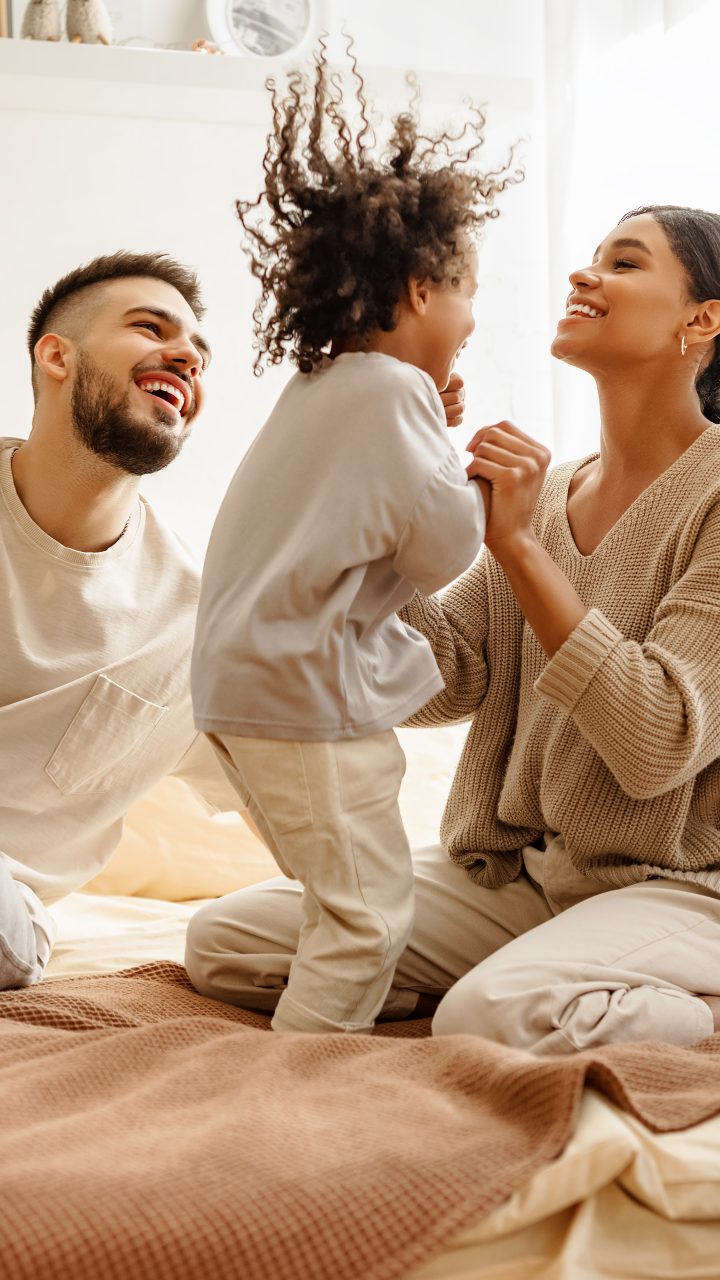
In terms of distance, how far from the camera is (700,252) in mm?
Answer: 1611

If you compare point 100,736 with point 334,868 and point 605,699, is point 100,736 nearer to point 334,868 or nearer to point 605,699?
point 334,868

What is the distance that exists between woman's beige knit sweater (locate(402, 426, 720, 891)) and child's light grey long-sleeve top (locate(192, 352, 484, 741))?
20 cm

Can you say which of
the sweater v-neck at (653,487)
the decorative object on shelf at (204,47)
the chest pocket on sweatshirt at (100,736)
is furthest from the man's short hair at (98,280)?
the decorative object on shelf at (204,47)

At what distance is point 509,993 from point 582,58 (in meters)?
2.58

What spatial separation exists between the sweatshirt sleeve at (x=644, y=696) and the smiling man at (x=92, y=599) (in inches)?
26.7

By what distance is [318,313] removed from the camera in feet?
4.39

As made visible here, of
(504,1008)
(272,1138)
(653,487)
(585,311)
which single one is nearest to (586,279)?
(585,311)

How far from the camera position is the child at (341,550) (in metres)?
1.25

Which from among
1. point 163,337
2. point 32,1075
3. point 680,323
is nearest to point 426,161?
point 680,323

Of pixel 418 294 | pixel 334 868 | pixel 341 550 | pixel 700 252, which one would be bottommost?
pixel 334 868

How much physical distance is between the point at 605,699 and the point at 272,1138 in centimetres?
60

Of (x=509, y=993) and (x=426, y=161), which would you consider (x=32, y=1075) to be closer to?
(x=509, y=993)

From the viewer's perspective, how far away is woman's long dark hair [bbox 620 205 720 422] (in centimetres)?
159

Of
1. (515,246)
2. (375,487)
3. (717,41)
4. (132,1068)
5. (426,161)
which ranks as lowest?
(132,1068)
